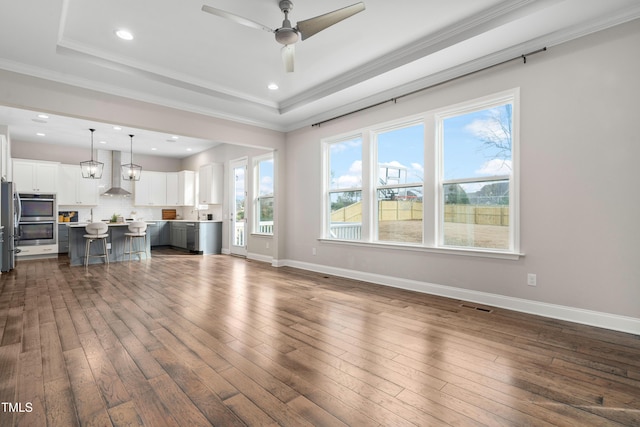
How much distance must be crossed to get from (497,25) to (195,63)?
3451 mm

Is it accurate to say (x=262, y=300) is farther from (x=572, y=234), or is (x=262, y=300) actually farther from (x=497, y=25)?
(x=497, y=25)

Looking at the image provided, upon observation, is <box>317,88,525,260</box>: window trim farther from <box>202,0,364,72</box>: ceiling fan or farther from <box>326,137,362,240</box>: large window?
<box>202,0,364,72</box>: ceiling fan

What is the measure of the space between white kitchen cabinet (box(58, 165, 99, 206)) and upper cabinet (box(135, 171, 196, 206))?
112 cm

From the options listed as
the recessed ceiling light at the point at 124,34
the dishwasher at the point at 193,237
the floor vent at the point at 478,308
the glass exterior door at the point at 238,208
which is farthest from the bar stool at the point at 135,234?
the floor vent at the point at 478,308

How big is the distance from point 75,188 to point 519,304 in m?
10.5

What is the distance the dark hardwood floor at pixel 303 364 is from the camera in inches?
67.6

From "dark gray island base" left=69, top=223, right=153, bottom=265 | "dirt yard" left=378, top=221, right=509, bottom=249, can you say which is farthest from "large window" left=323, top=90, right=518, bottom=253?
"dark gray island base" left=69, top=223, right=153, bottom=265

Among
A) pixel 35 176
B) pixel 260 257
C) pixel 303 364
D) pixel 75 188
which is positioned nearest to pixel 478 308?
pixel 303 364

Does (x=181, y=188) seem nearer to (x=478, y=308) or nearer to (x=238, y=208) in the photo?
(x=238, y=208)

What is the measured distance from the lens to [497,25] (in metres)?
3.01

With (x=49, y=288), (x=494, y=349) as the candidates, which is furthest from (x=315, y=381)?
(x=49, y=288)

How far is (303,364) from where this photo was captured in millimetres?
2271

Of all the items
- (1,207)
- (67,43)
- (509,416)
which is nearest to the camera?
(509,416)

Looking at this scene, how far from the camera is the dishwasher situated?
8422 mm
